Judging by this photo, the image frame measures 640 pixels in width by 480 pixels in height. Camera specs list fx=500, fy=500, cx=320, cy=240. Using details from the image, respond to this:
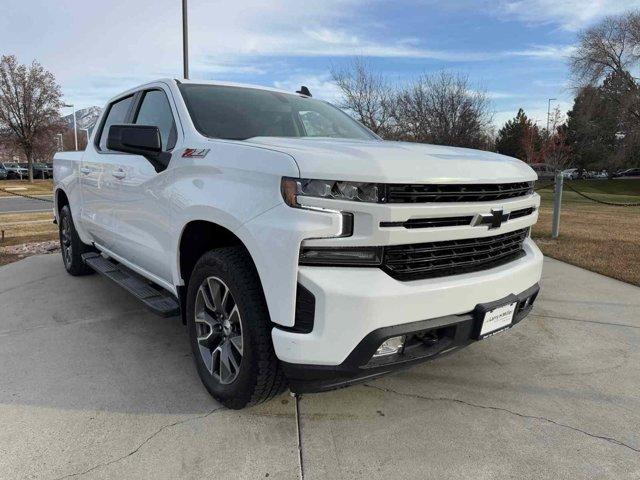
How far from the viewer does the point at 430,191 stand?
2320mm

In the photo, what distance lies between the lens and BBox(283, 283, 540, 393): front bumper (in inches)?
86.5

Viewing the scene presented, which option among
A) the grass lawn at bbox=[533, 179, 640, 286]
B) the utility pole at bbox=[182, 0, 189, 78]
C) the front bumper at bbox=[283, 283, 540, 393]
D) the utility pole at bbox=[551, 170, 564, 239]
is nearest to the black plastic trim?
the front bumper at bbox=[283, 283, 540, 393]

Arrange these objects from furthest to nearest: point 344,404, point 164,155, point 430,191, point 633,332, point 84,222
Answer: point 84,222 → point 633,332 → point 164,155 → point 344,404 → point 430,191

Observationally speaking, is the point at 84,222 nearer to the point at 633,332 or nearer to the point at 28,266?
the point at 28,266

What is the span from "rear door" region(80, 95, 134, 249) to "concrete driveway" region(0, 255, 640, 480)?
928 mm

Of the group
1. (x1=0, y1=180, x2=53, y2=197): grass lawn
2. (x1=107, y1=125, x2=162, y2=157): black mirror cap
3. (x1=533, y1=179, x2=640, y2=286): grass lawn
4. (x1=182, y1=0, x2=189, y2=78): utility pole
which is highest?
(x1=182, y1=0, x2=189, y2=78): utility pole

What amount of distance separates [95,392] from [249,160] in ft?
5.73

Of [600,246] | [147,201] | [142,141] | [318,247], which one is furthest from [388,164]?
[600,246]

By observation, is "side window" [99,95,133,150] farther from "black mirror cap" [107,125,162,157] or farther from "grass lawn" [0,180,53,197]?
"grass lawn" [0,180,53,197]

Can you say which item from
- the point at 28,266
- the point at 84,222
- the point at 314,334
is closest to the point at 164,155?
the point at 314,334

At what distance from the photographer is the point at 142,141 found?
3.03 m

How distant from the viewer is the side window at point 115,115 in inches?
174

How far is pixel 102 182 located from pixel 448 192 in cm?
312

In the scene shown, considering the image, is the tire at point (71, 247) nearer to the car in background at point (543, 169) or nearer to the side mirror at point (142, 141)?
the side mirror at point (142, 141)
